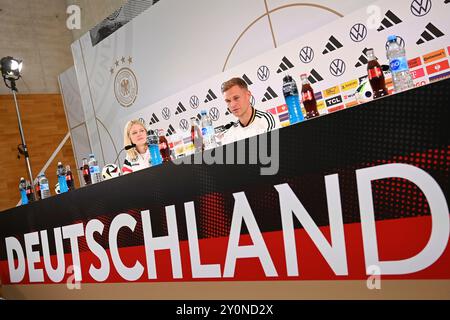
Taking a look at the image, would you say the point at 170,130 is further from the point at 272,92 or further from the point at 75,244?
the point at 75,244

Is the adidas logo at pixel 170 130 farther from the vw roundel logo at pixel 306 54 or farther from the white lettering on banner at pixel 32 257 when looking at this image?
the white lettering on banner at pixel 32 257

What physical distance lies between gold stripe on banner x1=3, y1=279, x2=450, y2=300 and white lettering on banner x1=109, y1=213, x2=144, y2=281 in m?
0.05

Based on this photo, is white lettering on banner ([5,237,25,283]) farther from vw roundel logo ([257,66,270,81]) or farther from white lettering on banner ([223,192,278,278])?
vw roundel logo ([257,66,270,81])

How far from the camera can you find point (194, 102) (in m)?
4.30

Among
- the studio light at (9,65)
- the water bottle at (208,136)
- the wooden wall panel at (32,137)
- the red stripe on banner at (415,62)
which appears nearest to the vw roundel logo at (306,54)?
the red stripe on banner at (415,62)

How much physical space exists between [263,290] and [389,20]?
2.13 metres

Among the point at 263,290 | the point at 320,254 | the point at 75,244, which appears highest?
the point at 75,244

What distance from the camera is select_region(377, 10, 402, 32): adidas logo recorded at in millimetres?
2863

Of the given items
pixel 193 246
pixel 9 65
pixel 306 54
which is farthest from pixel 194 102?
pixel 193 246

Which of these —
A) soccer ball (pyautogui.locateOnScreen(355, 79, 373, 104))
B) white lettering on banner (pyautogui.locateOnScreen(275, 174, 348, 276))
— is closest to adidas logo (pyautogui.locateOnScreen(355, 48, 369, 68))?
soccer ball (pyautogui.locateOnScreen(355, 79, 373, 104))

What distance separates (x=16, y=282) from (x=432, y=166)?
2.65 metres

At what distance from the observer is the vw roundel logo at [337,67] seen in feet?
10.4
